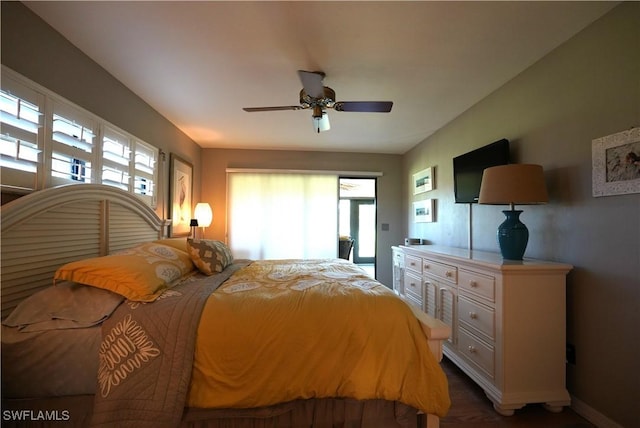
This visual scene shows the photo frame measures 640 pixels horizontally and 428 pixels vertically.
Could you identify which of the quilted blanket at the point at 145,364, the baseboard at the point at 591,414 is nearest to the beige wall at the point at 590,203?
the baseboard at the point at 591,414

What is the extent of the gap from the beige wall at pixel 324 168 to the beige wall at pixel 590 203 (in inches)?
Answer: 92.2

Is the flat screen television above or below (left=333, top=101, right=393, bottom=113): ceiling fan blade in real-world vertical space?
below

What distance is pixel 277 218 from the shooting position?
421 cm

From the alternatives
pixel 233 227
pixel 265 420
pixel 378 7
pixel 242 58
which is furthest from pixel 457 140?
pixel 233 227

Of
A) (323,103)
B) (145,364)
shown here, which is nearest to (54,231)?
(145,364)

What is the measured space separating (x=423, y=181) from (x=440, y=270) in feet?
5.72

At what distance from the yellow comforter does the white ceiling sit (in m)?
1.64

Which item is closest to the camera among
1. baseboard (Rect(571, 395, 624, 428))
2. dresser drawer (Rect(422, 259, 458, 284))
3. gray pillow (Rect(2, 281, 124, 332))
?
gray pillow (Rect(2, 281, 124, 332))

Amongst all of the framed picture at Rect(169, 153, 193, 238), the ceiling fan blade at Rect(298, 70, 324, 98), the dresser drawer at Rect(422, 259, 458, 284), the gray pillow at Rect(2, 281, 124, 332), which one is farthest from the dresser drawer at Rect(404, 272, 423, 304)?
the framed picture at Rect(169, 153, 193, 238)

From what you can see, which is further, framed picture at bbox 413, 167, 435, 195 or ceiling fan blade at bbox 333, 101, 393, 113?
framed picture at bbox 413, 167, 435, 195

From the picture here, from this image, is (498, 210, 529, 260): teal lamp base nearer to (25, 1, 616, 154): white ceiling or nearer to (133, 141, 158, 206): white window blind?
(25, 1, 616, 154): white ceiling

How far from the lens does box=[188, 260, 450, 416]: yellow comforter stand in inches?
45.8

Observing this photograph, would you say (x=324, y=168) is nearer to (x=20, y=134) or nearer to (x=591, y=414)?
(x=20, y=134)

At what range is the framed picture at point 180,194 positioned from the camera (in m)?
3.20
